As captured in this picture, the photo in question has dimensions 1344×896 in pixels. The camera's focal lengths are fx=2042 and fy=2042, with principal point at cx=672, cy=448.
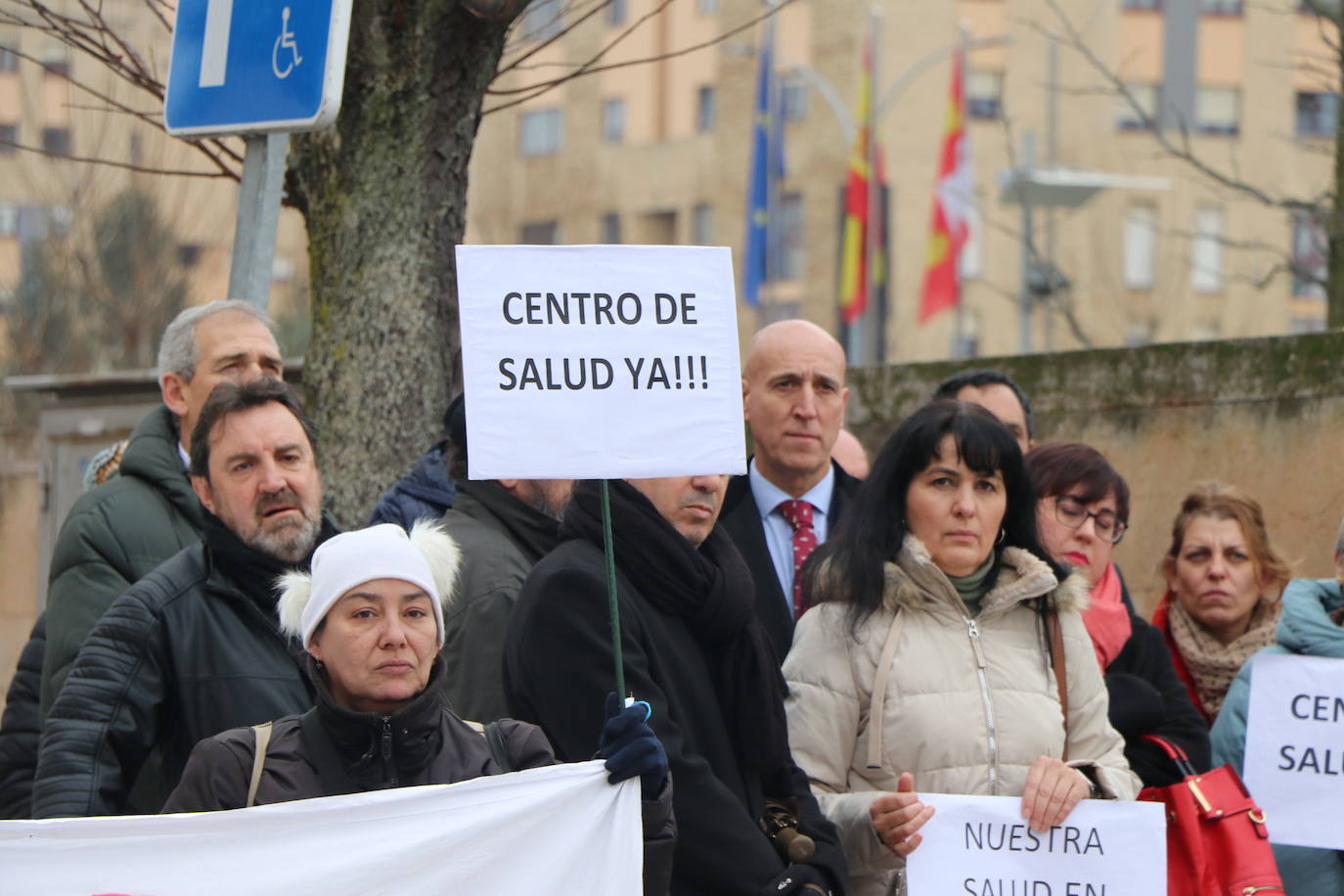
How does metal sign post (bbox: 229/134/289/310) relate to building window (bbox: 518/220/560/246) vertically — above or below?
below

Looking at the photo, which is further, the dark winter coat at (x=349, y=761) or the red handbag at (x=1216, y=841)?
the red handbag at (x=1216, y=841)

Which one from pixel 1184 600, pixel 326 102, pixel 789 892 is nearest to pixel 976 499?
pixel 789 892

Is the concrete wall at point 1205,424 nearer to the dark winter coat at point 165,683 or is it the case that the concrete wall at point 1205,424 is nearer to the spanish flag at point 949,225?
the dark winter coat at point 165,683

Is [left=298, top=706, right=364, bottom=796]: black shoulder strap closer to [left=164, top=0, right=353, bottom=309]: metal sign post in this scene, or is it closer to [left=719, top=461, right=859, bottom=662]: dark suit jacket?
[left=719, top=461, right=859, bottom=662]: dark suit jacket

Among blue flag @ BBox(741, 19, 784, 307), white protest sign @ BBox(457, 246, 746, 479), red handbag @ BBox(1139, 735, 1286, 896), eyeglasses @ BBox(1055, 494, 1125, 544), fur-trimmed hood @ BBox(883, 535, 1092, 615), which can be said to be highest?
blue flag @ BBox(741, 19, 784, 307)

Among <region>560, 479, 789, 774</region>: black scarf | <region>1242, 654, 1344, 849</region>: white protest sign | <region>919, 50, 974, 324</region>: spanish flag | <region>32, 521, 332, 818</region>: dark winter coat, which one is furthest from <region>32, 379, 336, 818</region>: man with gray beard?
<region>919, 50, 974, 324</region>: spanish flag

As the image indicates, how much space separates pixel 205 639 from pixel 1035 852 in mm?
2049

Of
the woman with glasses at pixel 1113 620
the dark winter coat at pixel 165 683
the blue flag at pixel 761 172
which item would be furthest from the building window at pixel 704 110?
the dark winter coat at pixel 165 683

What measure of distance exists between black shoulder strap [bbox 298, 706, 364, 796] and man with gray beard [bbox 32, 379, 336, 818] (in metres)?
0.62

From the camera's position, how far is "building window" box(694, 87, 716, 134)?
4691cm

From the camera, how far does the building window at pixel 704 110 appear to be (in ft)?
154

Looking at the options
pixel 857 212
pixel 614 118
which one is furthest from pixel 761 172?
pixel 614 118

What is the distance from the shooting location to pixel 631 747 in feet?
13.7

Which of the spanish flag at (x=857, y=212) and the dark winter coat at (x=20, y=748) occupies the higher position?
the spanish flag at (x=857, y=212)
